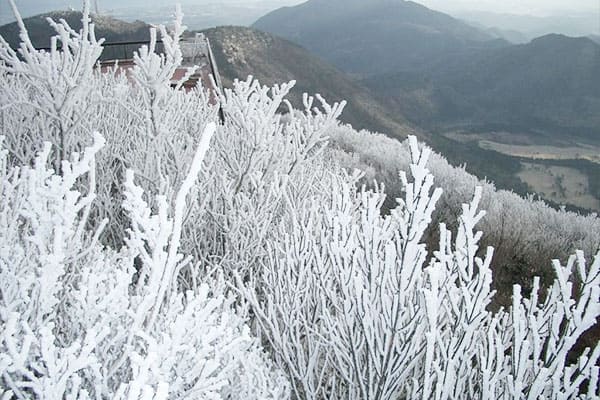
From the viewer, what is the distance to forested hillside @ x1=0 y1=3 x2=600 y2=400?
168cm

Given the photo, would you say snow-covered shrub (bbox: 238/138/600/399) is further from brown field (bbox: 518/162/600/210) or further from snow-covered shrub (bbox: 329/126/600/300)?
brown field (bbox: 518/162/600/210)

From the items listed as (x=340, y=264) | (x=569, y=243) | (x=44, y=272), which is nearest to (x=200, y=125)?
(x=340, y=264)

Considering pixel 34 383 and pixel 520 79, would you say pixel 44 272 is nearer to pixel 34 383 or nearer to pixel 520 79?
pixel 34 383

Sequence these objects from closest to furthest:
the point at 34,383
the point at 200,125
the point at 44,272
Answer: the point at 34,383, the point at 44,272, the point at 200,125

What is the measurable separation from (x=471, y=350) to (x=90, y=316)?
199cm

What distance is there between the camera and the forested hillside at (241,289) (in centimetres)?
168

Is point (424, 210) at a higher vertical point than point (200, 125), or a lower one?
higher

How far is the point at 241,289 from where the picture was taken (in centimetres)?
291

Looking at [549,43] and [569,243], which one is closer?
[569,243]

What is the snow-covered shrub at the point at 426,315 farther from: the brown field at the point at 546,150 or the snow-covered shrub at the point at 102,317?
the brown field at the point at 546,150

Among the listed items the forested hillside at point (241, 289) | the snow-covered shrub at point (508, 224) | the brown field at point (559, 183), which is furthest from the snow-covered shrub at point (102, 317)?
the brown field at point (559, 183)

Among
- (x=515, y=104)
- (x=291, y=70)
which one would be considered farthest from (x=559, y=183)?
(x=515, y=104)

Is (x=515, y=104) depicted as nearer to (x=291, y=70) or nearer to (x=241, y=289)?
(x=291, y=70)

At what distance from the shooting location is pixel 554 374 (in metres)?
2.07
